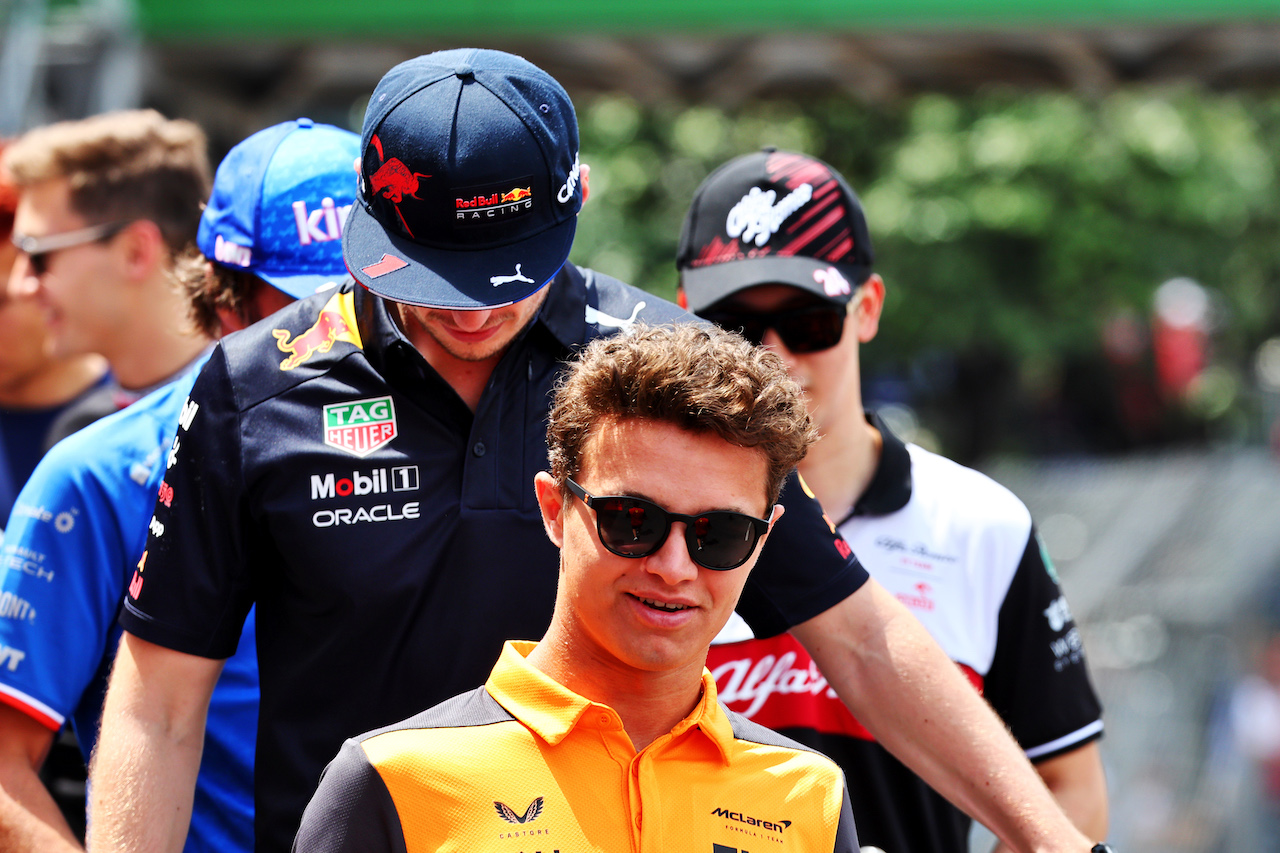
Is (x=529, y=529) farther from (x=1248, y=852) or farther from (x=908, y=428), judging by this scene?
(x=908, y=428)

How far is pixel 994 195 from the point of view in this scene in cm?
1415

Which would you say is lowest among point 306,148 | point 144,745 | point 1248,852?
→ point 1248,852

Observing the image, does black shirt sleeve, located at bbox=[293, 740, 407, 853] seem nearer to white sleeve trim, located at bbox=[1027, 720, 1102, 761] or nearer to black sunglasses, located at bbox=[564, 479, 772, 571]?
black sunglasses, located at bbox=[564, 479, 772, 571]

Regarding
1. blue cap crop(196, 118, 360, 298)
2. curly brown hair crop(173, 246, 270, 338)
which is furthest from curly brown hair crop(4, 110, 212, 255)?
blue cap crop(196, 118, 360, 298)

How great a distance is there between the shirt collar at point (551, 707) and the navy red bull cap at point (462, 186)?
54 centimetres

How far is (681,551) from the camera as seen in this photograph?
1868mm

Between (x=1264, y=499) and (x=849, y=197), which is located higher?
(x=849, y=197)

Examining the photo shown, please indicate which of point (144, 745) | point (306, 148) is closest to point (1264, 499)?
point (306, 148)

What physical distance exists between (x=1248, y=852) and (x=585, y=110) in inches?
369

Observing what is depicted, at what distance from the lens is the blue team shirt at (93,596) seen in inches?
99.2

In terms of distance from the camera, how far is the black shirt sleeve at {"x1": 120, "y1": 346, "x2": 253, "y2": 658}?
2.18 metres

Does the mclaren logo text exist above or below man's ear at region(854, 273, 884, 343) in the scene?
below

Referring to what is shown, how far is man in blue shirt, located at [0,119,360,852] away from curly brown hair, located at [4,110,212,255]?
81 cm

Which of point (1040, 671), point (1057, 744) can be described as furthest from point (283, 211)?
point (1057, 744)
